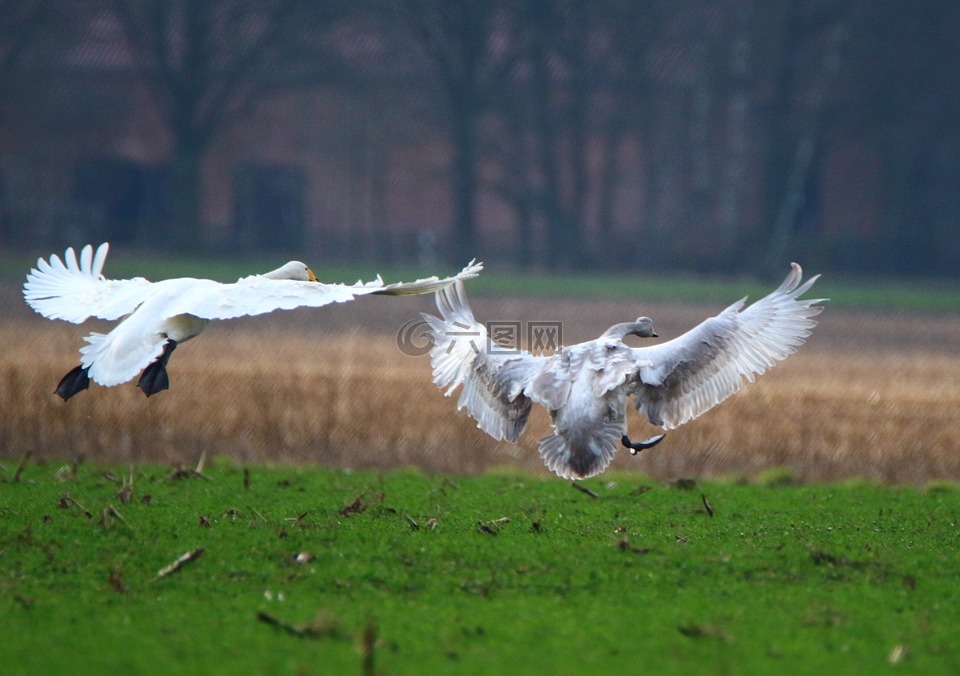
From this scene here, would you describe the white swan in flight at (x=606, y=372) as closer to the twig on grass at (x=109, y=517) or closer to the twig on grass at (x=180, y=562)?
the twig on grass at (x=180, y=562)

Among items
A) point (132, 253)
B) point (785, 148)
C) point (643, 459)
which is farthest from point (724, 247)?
point (643, 459)

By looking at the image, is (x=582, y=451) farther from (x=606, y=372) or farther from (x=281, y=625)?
(x=281, y=625)

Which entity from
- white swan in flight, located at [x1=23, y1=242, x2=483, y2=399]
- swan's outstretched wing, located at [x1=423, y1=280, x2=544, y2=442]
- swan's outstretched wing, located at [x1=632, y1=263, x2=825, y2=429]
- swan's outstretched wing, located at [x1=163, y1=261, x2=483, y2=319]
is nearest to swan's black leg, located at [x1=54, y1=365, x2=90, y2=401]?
white swan in flight, located at [x1=23, y1=242, x2=483, y2=399]

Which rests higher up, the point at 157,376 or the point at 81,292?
the point at 81,292

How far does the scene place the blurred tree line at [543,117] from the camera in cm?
5222

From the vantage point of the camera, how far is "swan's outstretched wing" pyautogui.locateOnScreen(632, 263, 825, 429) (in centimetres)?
1109

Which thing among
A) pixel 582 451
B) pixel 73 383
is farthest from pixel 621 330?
pixel 73 383

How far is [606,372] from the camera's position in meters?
10.6

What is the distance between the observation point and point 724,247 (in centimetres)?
5297

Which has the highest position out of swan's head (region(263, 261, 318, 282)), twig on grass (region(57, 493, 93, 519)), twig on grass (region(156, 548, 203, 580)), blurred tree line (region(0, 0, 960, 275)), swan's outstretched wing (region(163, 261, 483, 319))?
blurred tree line (region(0, 0, 960, 275))

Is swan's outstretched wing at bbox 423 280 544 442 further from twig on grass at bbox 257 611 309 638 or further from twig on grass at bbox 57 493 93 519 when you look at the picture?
twig on grass at bbox 257 611 309 638

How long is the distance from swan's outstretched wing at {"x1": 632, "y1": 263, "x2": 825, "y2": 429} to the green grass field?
99cm

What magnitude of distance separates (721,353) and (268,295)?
3985 mm

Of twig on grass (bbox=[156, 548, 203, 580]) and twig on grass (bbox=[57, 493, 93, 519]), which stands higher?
twig on grass (bbox=[57, 493, 93, 519])
